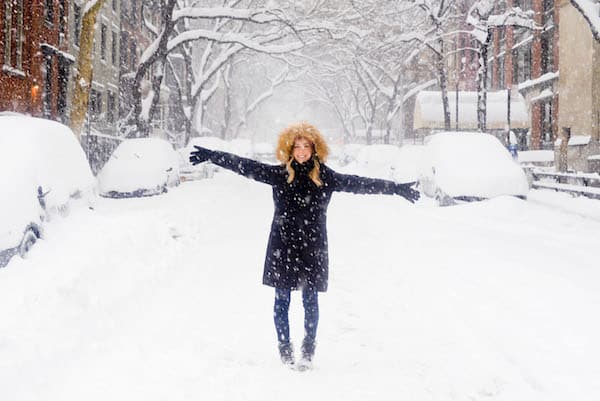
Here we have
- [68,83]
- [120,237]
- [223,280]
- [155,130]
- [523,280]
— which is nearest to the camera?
[523,280]

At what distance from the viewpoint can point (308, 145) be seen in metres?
4.39

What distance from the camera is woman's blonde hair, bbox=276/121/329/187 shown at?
4.39 meters

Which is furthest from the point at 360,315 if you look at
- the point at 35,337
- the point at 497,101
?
the point at 497,101

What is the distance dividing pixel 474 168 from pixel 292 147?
1096 cm

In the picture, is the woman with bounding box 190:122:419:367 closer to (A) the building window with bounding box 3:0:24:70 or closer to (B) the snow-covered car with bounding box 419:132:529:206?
(B) the snow-covered car with bounding box 419:132:529:206

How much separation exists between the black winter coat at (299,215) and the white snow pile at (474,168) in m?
10.4

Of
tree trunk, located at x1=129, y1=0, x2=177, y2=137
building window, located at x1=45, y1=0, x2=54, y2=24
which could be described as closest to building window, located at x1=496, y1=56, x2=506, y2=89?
tree trunk, located at x1=129, y1=0, x2=177, y2=137

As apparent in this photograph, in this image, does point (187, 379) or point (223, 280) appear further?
point (223, 280)

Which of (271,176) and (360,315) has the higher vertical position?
(271,176)

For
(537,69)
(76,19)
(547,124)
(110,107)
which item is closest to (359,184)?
(76,19)

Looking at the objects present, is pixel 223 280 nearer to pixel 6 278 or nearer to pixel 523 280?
pixel 6 278

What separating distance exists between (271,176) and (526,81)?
35.1m

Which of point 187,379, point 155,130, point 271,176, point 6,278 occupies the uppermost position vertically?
point 155,130

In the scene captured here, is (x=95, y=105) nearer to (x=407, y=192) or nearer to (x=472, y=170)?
(x=472, y=170)
